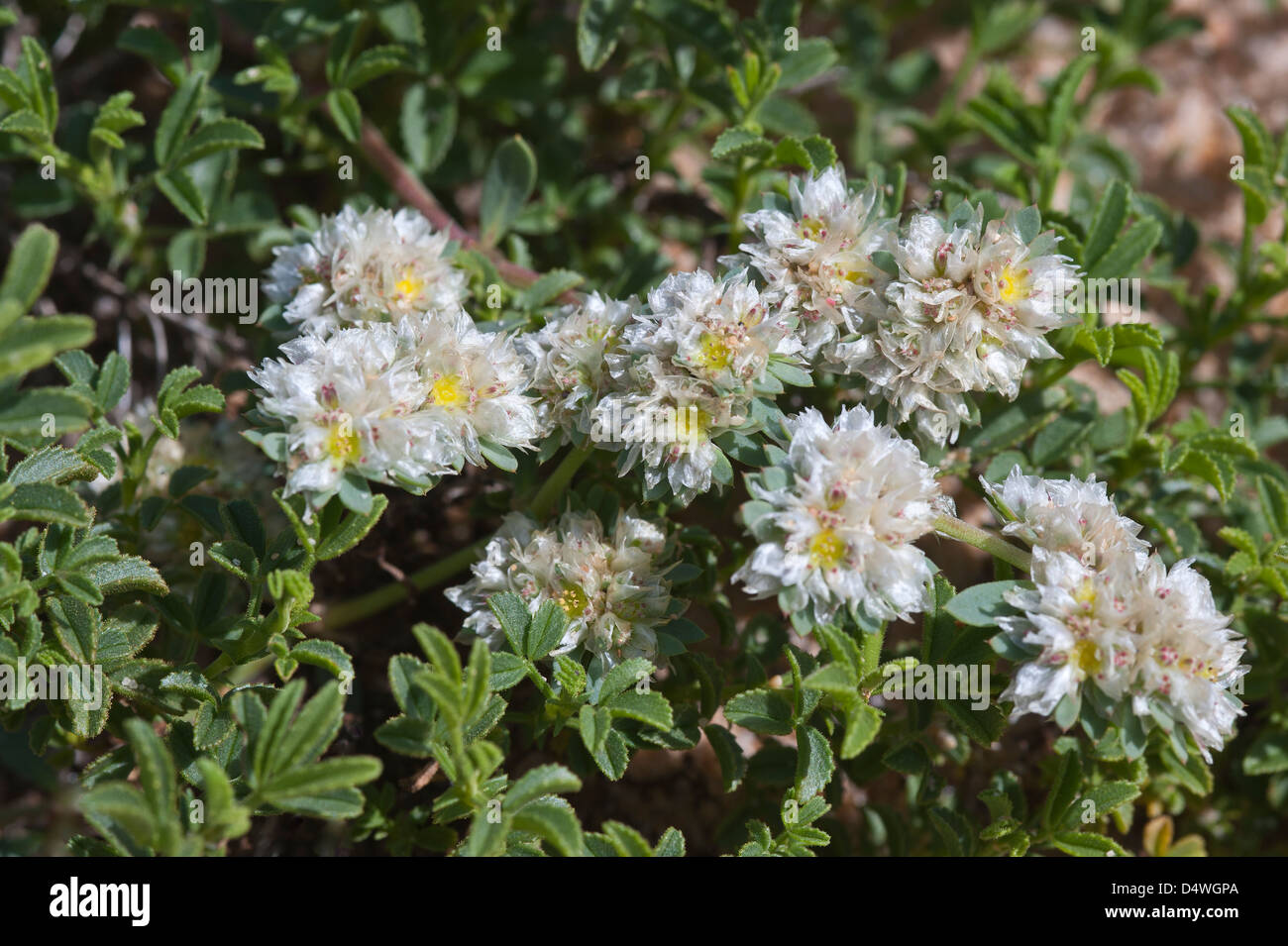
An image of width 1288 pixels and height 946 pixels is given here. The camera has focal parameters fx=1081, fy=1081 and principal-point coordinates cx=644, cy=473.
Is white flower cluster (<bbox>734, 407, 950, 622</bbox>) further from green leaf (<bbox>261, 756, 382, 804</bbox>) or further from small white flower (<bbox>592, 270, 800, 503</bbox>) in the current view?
green leaf (<bbox>261, 756, 382, 804</bbox>)

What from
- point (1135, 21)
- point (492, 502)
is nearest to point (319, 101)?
point (492, 502)

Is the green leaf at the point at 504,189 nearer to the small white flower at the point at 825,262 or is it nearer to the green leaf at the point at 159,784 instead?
the small white flower at the point at 825,262

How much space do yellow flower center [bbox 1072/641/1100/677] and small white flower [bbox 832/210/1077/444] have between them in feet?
2.41

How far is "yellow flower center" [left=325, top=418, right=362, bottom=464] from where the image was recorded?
106 inches

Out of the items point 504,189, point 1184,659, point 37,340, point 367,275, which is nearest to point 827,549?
point 1184,659

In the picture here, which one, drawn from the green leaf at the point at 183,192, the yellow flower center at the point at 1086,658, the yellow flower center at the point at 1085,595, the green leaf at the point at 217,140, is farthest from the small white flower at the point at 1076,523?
the green leaf at the point at 183,192

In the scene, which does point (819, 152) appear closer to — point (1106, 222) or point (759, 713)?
point (1106, 222)

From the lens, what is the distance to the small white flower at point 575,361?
3.02 metres

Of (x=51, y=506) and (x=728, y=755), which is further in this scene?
(x=728, y=755)

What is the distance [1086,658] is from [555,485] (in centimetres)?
159

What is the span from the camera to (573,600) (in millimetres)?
3111

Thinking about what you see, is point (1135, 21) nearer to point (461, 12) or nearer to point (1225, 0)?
point (1225, 0)

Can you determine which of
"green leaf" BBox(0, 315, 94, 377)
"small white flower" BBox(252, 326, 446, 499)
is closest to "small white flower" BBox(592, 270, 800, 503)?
"small white flower" BBox(252, 326, 446, 499)
